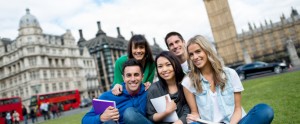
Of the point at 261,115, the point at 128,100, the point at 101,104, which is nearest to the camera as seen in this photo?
the point at 261,115

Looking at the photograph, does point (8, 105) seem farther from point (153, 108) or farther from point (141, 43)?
Result: point (153, 108)

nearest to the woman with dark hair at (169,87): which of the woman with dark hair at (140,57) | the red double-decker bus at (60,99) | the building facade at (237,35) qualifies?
the woman with dark hair at (140,57)

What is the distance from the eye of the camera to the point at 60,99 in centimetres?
3406

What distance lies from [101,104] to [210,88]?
160 centimetres

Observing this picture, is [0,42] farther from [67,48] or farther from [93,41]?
[93,41]

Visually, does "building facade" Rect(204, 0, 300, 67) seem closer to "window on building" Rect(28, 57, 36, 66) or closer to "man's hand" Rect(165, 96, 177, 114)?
"window on building" Rect(28, 57, 36, 66)

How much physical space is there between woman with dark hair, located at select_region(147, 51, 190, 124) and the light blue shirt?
309 mm

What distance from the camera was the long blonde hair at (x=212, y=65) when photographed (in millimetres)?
3179

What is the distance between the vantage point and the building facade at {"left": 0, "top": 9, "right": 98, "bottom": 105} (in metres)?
47.0

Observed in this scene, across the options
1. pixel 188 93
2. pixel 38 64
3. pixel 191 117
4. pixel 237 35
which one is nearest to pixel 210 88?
pixel 188 93

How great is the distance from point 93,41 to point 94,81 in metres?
15.1

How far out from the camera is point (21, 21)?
4800 cm

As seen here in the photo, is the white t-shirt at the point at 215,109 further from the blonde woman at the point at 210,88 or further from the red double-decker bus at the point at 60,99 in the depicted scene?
the red double-decker bus at the point at 60,99

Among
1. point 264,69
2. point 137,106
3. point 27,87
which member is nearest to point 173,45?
point 137,106
